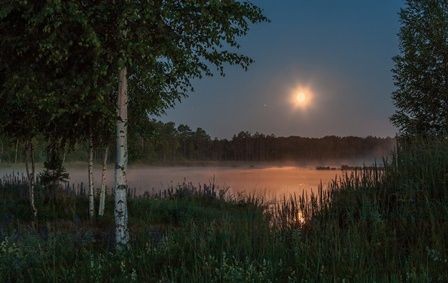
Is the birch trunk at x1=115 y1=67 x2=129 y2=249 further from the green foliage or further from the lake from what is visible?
the green foliage

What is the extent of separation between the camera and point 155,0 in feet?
40.1

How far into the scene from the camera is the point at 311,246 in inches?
345

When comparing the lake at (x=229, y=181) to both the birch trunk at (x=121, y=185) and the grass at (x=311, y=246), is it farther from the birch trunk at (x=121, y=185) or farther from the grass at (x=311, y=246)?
the birch trunk at (x=121, y=185)

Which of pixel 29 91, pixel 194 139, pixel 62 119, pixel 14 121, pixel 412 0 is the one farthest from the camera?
pixel 194 139

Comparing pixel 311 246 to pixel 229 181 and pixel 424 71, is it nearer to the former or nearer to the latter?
pixel 424 71

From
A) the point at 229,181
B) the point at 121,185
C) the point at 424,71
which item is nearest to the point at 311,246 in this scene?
the point at 121,185

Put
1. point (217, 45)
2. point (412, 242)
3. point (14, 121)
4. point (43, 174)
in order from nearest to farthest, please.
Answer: point (412, 242) < point (217, 45) < point (14, 121) < point (43, 174)


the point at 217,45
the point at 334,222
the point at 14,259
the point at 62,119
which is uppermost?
the point at 217,45

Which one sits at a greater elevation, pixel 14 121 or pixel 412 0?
pixel 412 0

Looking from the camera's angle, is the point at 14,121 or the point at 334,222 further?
the point at 14,121

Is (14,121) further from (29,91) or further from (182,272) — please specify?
(182,272)

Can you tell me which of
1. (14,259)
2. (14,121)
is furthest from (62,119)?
(14,259)

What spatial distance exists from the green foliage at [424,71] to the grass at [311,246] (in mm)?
20774

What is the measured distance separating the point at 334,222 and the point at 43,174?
683 inches
